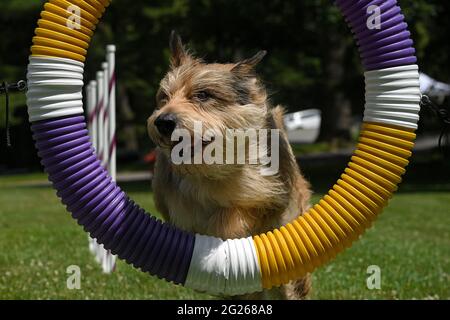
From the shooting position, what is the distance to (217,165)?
4.67 meters

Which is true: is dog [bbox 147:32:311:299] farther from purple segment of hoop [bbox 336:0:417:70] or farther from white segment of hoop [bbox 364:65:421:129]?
white segment of hoop [bbox 364:65:421:129]

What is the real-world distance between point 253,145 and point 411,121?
1078mm

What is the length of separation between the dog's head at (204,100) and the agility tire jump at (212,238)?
20.2 inches

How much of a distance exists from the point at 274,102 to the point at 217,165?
7.04 feet

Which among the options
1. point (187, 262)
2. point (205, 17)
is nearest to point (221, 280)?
point (187, 262)

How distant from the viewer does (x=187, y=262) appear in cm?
441

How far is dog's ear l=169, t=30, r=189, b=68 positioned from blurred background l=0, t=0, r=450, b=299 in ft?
2.42

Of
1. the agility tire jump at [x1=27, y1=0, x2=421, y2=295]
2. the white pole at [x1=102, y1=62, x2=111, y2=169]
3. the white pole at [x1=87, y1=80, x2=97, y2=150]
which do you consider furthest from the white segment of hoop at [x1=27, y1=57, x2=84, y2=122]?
the white pole at [x1=87, y1=80, x2=97, y2=150]

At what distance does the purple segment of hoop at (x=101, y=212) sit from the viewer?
4.44 m

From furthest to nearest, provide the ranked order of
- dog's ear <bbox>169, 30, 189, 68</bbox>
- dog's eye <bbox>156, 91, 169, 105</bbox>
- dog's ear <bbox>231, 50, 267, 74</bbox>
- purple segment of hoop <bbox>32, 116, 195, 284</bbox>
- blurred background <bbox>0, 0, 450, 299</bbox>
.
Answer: blurred background <bbox>0, 0, 450, 299</bbox> → dog's ear <bbox>169, 30, 189, 68</bbox> → dog's ear <bbox>231, 50, 267, 74</bbox> → dog's eye <bbox>156, 91, 169, 105</bbox> → purple segment of hoop <bbox>32, 116, 195, 284</bbox>

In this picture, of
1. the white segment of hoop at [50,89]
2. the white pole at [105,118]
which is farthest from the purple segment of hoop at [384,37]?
the white pole at [105,118]

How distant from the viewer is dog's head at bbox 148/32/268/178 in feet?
14.3

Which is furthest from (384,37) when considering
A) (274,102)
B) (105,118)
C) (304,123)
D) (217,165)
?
(304,123)

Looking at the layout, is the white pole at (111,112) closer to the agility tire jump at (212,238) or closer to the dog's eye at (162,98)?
the dog's eye at (162,98)
